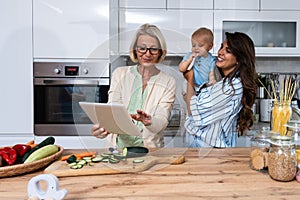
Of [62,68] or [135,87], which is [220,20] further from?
[135,87]

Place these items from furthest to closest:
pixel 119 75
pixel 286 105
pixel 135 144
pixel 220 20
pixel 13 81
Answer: pixel 220 20, pixel 13 81, pixel 119 75, pixel 135 144, pixel 286 105

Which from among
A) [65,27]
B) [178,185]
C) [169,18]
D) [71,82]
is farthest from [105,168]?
[169,18]

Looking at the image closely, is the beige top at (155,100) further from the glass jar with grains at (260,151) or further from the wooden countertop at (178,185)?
the glass jar with grains at (260,151)

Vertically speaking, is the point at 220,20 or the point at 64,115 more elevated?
the point at 220,20

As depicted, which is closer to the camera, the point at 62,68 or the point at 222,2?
the point at 62,68

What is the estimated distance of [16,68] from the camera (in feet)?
7.04

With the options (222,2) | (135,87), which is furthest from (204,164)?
(222,2)

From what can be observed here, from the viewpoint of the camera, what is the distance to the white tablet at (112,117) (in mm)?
1010

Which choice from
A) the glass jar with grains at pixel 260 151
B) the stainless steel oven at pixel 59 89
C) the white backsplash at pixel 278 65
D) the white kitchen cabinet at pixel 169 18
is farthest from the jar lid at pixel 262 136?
the white backsplash at pixel 278 65

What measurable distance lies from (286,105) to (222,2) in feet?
5.09

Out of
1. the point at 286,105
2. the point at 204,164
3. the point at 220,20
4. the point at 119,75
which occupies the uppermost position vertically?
the point at 220,20

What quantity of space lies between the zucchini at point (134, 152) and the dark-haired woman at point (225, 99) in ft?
1.28

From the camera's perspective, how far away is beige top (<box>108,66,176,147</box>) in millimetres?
1247

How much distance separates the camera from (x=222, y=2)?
96.9 inches
